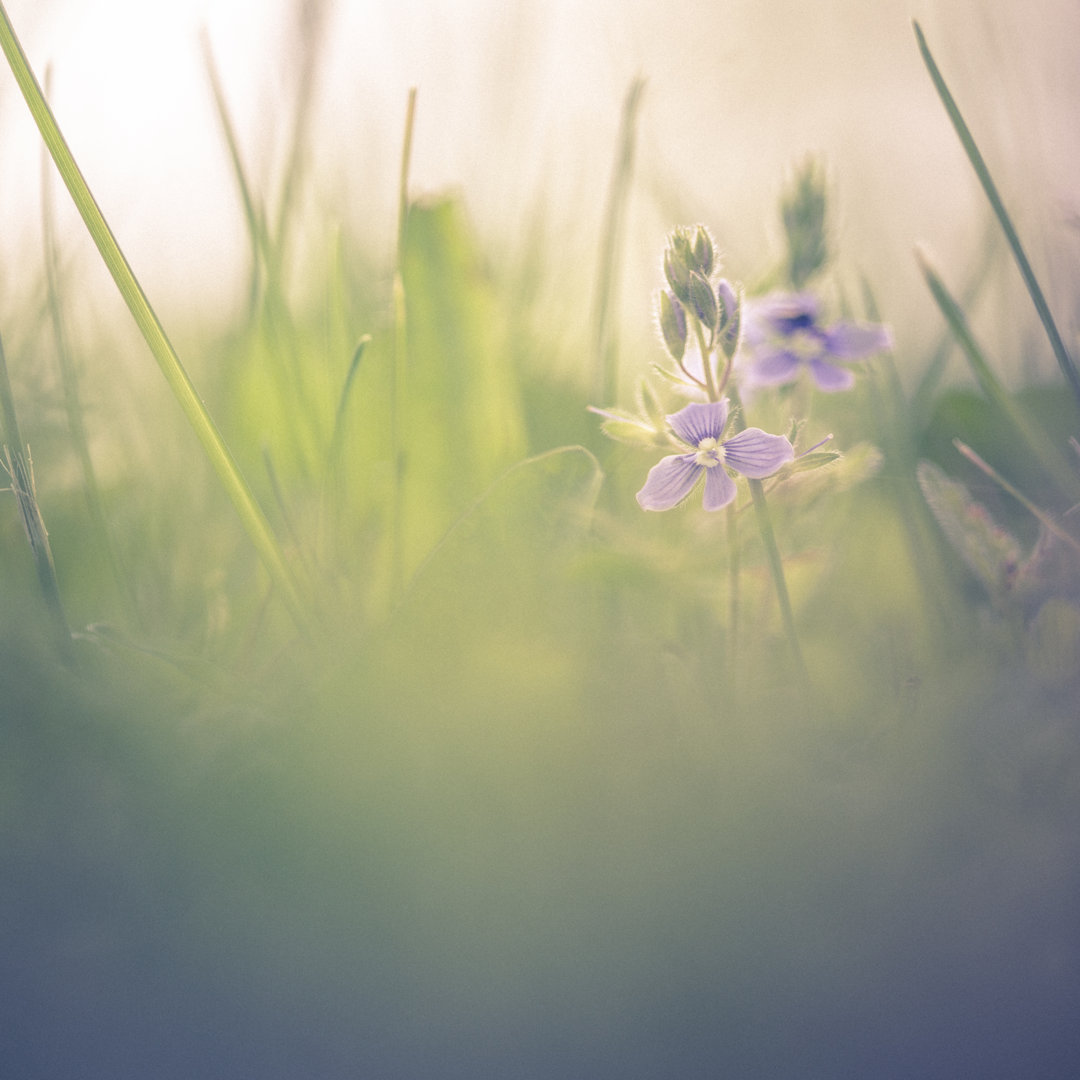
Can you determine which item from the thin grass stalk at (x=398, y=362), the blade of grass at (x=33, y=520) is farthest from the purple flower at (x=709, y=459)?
the blade of grass at (x=33, y=520)

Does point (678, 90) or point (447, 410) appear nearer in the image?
point (447, 410)

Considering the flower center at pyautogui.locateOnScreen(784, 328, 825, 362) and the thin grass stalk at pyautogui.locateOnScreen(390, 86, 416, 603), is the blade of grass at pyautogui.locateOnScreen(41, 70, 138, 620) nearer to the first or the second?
the thin grass stalk at pyautogui.locateOnScreen(390, 86, 416, 603)

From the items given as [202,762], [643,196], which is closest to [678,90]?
[643,196]

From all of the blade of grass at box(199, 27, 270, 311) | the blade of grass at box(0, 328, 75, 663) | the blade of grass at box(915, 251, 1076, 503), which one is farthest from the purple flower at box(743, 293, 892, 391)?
the blade of grass at box(0, 328, 75, 663)

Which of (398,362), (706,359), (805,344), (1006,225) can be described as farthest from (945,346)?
(398,362)

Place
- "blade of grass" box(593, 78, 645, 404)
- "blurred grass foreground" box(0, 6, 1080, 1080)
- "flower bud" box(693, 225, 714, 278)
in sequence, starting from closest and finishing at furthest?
"blurred grass foreground" box(0, 6, 1080, 1080)
"flower bud" box(693, 225, 714, 278)
"blade of grass" box(593, 78, 645, 404)

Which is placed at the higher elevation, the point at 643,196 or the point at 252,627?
the point at 643,196

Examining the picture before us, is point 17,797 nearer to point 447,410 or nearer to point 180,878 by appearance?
point 180,878
